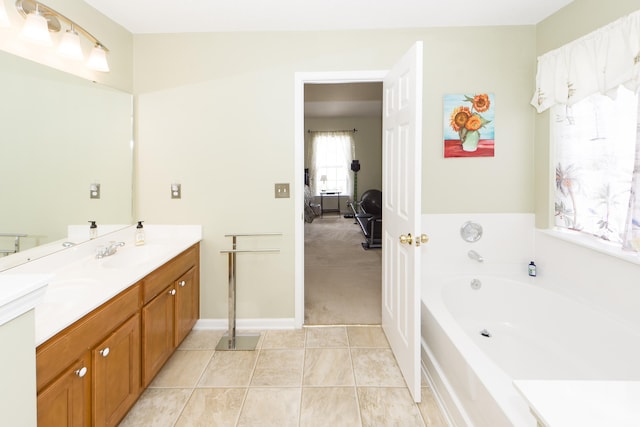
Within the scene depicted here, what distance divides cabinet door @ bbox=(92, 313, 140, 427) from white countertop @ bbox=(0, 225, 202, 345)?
8.8 inches

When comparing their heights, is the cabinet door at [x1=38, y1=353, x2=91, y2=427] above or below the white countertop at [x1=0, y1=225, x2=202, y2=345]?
below

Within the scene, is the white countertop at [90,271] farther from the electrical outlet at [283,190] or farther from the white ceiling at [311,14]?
the white ceiling at [311,14]

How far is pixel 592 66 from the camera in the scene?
209 centimetres

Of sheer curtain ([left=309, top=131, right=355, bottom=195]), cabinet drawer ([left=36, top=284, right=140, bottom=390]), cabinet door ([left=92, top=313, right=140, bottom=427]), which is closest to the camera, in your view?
cabinet drawer ([left=36, top=284, right=140, bottom=390])

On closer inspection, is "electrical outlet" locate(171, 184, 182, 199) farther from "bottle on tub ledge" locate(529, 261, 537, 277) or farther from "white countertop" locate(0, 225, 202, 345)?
"bottle on tub ledge" locate(529, 261, 537, 277)

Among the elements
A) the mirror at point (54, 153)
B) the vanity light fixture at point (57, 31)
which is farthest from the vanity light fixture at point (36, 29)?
the mirror at point (54, 153)

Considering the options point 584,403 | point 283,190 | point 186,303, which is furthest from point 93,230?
point 584,403

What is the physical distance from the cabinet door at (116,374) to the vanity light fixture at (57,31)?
159cm

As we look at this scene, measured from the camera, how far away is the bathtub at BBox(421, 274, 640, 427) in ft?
5.04

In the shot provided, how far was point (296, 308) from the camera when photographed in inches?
113

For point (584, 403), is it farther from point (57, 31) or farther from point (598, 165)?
point (57, 31)

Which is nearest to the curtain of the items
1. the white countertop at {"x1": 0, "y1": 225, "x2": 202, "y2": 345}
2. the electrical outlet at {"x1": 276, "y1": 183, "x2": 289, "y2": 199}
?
the electrical outlet at {"x1": 276, "y1": 183, "x2": 289, "y2": 199}

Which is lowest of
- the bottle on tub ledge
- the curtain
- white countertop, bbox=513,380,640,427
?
white countertop, bbox=513,380,640,427

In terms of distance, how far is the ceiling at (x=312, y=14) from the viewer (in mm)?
2311
